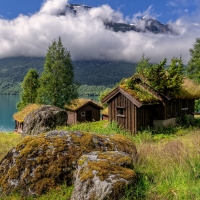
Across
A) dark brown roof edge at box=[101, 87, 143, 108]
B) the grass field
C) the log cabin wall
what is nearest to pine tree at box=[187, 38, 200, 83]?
the log cabin wall

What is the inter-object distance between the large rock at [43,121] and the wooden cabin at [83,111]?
2218cm

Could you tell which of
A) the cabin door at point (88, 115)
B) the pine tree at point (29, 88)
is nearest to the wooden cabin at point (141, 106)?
the cabin door at point (88, 115)

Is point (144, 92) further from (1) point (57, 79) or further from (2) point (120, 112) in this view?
(1) point (57, 79)

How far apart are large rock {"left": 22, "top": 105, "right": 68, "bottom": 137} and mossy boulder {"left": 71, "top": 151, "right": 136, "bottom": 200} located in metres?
11.5

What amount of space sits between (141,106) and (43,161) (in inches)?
504

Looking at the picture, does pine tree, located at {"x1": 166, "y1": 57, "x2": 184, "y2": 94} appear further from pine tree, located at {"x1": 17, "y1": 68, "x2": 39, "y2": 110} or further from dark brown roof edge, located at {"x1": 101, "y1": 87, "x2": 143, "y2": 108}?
pine tree, located at {"x1": 17, "y1": 68, "x2": 39, "y2": 110}

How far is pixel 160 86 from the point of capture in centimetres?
1814

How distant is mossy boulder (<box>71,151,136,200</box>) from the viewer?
359cm

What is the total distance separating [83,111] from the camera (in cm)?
4053

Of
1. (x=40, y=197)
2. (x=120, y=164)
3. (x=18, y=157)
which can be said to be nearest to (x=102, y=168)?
(x=120, y=164)

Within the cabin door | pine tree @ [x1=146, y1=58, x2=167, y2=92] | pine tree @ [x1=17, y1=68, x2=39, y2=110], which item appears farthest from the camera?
pine tree @ [x1=17, y1=68, x2=39, y2=110]

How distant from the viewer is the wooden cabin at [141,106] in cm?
1739

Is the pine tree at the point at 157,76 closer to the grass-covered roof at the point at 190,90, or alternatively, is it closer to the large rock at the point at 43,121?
the grass-covered roof at the point at 190,90

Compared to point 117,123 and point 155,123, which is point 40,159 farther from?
point 155,123
